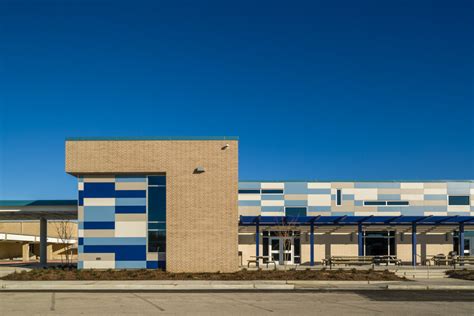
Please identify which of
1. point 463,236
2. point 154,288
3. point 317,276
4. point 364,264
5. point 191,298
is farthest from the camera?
point 463,236

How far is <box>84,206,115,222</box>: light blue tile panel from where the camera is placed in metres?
31.1

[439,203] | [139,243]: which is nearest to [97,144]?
[139,243]

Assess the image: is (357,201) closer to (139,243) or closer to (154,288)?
(139,243)

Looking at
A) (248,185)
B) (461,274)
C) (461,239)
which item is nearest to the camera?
(461,274)

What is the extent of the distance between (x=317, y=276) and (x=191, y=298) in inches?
360

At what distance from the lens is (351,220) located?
37.4 metres

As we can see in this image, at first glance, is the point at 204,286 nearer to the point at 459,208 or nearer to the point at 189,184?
the point at 189,184

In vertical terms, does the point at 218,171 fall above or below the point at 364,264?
above

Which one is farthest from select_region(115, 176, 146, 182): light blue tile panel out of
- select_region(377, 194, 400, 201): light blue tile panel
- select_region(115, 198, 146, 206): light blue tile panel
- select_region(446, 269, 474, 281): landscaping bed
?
select_region(377, 194, 400, 201): light blue tile panel

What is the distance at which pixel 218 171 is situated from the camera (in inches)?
1204

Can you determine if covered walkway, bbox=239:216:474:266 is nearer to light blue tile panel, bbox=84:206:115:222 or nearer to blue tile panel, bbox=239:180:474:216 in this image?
blue tile panel, bbox=239:180:474:216

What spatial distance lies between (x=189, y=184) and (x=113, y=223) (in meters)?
4.45

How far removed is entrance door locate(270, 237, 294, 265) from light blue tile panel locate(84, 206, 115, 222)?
→ 12.3m

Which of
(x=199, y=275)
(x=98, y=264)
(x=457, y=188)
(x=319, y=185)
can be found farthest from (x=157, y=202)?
(x=457, y=188)
